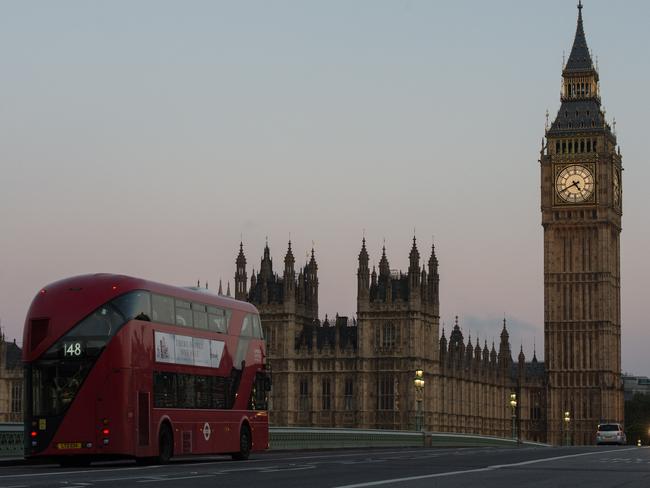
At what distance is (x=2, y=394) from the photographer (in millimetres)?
121750

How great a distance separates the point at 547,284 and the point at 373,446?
235ft

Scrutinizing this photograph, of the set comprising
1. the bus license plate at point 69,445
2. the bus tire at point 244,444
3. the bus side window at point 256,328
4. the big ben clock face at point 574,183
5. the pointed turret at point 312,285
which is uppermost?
the big ben clock face at point 574,183

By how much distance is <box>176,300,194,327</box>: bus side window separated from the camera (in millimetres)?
34281

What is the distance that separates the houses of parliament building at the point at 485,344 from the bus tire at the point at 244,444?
56499mm

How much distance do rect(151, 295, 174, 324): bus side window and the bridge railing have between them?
25.2 feet

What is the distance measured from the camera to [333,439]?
62875 mm

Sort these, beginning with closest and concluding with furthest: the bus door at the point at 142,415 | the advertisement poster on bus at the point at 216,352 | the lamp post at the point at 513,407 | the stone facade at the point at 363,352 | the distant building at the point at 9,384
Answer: the bus door at the point at 142,415, the advertisement poster on bus at the point at 216,352, the lamp post at the point at 513,407, the stone facade at the point at 363,352, the distant building at the point at 9,384

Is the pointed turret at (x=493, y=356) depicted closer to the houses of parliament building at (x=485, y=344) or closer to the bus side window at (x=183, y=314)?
the houses of parliament building at (x=485, y=344)

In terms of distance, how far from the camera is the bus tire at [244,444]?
3853 centimetres

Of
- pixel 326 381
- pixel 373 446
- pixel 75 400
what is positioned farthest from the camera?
pixel 326 381

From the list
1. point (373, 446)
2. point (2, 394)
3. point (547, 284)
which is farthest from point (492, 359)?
point (373, 446)

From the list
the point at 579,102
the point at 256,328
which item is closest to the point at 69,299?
the point at 256,328

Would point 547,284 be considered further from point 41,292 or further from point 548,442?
point 41,292

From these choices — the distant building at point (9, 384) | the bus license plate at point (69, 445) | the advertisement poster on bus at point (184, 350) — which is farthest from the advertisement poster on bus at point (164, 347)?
the distant building at point (9, 384)
